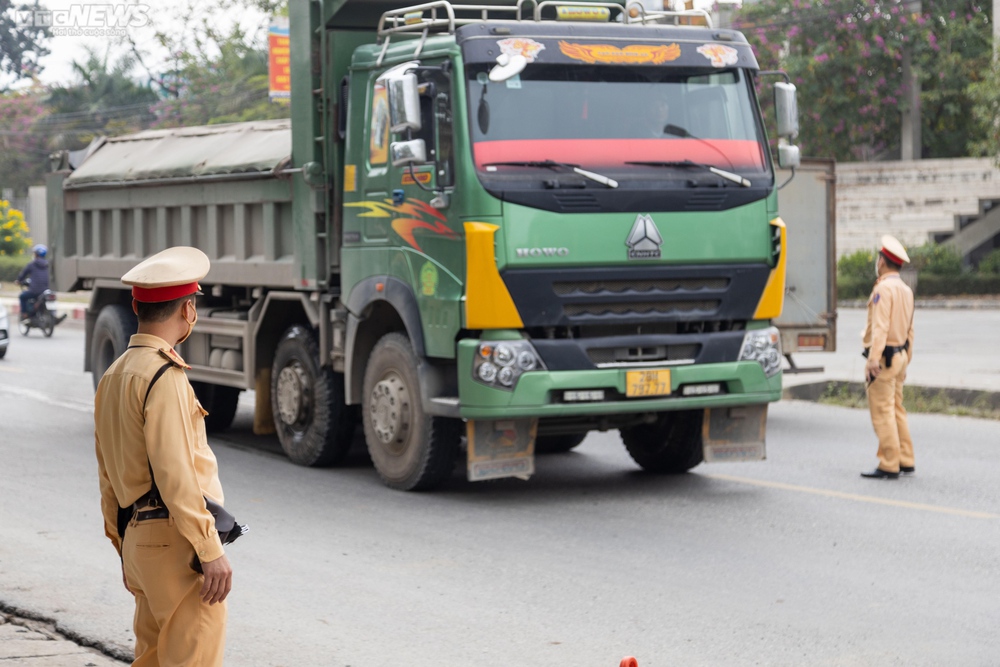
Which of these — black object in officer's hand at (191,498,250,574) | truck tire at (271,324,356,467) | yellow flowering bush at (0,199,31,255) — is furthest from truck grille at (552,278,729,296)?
yellow flowering bush at (0,199,31,255)

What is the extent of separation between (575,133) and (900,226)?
23.7m

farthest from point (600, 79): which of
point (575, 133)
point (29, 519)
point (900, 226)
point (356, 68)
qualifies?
point (900, 226)

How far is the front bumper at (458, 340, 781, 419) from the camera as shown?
858 cm

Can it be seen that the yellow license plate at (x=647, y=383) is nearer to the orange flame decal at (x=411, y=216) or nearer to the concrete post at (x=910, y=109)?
the orange flame decal at (x=411, y=216)

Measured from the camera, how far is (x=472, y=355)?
8.59 metres

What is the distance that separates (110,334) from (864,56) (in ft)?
73.9

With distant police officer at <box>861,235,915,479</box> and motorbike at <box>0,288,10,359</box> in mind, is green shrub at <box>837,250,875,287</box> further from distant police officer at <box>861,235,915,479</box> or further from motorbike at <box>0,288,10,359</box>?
distant police officer at <box>861,235,915,479</box>

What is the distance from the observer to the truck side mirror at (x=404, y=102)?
28.0 ft

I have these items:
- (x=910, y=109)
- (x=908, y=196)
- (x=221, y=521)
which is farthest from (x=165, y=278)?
(x=910, y=109)

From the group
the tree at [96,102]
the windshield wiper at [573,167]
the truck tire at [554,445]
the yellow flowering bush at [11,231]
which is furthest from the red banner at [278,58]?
the tree at [96,102]

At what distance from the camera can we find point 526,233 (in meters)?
8.52

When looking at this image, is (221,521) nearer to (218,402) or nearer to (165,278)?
(165,278)

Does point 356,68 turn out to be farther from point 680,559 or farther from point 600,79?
point 680,559

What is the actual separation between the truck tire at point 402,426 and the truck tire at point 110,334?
4056 mm
